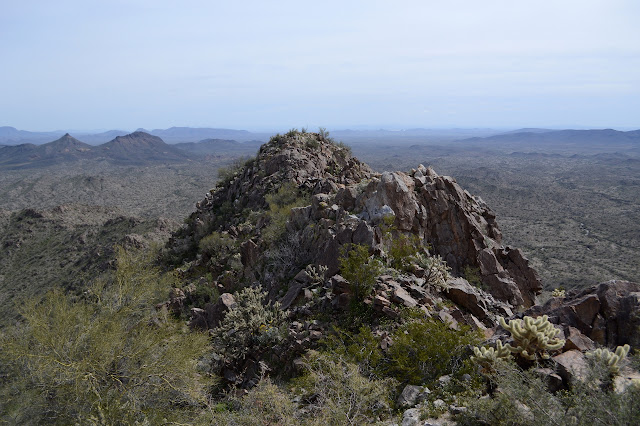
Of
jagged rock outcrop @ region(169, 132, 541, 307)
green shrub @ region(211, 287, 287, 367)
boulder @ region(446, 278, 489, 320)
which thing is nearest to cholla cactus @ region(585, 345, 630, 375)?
boulder @ region(446, 278, 489, 320)

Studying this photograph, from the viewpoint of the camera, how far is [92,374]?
8.13m

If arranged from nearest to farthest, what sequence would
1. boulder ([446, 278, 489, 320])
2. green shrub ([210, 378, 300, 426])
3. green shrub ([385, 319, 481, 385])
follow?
green shrub ([210, 378, 300, 426])
green shrub ([385, 319, 481, 385])
boulder ([446, 278, 489, 320])

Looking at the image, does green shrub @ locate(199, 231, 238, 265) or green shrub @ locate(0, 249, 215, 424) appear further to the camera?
green shrub @ locate(199, 231, 238, 265)

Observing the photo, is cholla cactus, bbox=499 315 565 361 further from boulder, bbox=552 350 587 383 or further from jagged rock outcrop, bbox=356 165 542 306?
jagged rock outcrop, bbox=356 165 542 306

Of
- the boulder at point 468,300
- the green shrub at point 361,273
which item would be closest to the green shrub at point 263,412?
the green shrub at point 361,273

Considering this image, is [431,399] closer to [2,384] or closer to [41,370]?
[41,370]

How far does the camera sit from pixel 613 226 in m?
60.7

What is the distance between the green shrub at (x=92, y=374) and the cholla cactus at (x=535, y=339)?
7.69 metres

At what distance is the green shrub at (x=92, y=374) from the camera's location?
8.09m

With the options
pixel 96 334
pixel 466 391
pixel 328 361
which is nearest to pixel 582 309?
pixel 466 391

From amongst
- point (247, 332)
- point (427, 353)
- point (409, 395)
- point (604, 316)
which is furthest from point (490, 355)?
point (247, 332)

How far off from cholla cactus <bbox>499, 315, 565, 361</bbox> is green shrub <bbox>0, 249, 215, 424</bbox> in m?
7.69

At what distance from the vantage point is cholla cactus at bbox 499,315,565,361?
7738mm

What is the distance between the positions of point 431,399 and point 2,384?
34.1 feet
